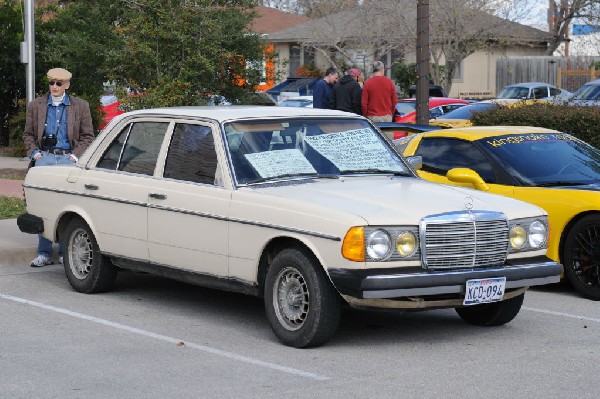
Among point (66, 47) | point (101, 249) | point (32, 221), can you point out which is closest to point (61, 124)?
point (32, 221)

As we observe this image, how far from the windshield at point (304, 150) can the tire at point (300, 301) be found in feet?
2.88

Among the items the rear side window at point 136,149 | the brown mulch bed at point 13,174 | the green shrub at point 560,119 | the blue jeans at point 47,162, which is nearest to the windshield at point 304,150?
the rear side window at point 136,149

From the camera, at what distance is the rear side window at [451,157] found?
10664 mm

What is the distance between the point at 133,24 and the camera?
1820 centimetres

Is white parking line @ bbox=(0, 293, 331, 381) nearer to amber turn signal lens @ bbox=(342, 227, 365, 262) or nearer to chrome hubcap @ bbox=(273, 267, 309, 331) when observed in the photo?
chrome hubcap @ bbox=(273, 267, 309, 331)

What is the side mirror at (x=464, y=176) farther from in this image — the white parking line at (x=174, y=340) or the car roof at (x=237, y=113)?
the white parking line at (x=174, y=340)

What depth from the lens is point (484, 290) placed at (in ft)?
25.2

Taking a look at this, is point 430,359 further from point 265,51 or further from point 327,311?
point 265,51

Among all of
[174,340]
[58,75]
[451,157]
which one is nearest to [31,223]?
[58,75]

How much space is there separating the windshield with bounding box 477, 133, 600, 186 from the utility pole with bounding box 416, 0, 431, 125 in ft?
17.0

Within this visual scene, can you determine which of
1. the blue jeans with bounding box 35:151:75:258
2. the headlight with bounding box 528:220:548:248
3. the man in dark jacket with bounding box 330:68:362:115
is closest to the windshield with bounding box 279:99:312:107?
the man in dark jacket with bounding box 330:68:362:115

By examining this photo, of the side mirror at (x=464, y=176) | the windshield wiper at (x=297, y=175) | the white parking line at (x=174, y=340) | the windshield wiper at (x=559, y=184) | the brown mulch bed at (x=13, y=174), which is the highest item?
the windshield wiper at (x=297, y=175)

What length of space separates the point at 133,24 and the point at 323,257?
1152 centimetres

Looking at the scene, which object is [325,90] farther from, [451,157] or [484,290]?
[484,290]
